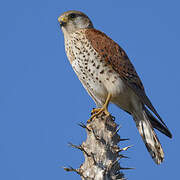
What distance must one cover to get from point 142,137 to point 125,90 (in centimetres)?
68

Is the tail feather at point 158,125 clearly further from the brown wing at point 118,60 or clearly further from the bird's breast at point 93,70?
the bird's breast at point 93,70

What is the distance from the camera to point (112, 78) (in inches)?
179

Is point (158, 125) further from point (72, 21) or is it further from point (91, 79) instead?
point (72, 21)

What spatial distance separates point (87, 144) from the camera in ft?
9.60

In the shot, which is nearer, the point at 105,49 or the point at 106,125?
the point at 106,125

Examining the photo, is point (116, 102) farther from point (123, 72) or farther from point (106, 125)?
point (106, 125)

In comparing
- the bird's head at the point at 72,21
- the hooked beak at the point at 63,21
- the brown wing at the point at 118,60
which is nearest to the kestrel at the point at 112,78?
the brown wing at the point at 118,60

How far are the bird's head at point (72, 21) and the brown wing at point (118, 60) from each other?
0.37 metres

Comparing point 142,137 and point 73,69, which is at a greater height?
point 73,69

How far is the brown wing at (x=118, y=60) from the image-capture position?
457 centimetres

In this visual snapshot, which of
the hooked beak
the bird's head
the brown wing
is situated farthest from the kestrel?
the hooked beak

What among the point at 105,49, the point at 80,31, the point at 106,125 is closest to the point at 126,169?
the point at 106,125

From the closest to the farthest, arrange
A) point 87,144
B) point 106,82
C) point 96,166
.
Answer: point 96,166
point 87,144
point 106,82

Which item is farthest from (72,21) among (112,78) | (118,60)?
(112,78)
